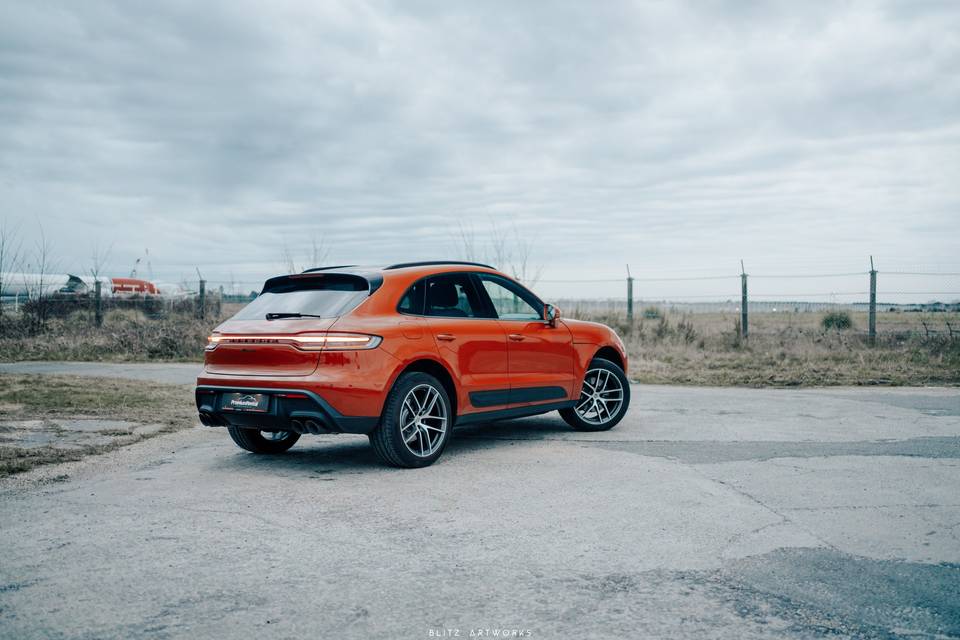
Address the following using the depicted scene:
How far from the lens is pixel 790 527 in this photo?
16.2 feet

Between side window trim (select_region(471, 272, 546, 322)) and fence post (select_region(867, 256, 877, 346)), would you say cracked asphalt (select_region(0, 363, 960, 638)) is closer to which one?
side window trim (select_region(471, 272, 546, 322))

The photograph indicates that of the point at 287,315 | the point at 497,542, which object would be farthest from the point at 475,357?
the point at 497,542

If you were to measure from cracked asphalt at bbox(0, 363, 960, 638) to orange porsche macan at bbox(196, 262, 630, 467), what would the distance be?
40 centimetres

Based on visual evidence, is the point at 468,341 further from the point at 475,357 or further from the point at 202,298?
the point at 202,298

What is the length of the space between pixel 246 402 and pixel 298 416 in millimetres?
523

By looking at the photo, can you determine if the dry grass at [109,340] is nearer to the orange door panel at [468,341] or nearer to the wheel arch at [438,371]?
the orange door panel at [468,341]

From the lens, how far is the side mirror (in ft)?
27.1

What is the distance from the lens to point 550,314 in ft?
27.2

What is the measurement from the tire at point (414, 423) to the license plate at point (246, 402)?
2.85 feet

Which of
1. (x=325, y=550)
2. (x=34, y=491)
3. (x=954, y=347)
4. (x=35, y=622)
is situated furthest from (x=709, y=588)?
(x=954, y=347)

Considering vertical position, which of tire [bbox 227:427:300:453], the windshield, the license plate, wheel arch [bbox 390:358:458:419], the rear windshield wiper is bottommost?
tire [bbox 227:427:300:453]

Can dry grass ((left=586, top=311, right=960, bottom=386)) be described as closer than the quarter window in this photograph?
No

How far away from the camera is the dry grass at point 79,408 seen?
23.7ft

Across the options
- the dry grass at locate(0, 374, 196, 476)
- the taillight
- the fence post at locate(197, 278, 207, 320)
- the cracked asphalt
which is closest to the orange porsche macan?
the taillight
